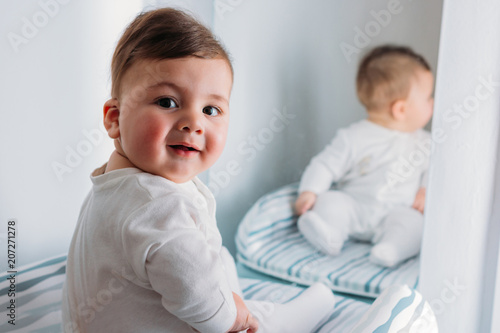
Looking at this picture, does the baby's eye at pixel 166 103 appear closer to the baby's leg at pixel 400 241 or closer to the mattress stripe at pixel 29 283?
the mattress stripe at pixel 29 283

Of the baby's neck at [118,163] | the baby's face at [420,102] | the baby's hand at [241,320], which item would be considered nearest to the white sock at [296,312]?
the baby's hand at [241,320]

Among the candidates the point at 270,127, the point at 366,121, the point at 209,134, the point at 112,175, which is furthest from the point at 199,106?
the point at 366,121

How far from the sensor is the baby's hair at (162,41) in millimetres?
648

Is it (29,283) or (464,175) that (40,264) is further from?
(464,175)

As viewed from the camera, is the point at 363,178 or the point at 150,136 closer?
the point at 150,136

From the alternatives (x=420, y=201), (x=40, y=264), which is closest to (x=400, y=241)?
(x=420, y=201)

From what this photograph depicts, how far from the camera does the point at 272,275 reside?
1388 mm

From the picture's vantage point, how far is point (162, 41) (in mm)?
648

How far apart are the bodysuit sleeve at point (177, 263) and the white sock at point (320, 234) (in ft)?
2.71

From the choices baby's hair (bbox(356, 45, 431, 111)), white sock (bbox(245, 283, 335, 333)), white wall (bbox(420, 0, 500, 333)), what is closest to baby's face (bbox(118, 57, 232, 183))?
white sock (bbox(245, 283, 335, 333))

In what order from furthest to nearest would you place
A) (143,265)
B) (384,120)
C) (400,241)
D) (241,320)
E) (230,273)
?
(384,120) → (400,241) → (230,273) → (241,320) → (143,265)

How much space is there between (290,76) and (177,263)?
37.6 inches

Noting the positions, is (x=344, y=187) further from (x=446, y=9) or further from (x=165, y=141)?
(x=165, y=141)

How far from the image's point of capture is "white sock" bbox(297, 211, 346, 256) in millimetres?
1409
